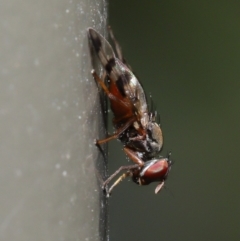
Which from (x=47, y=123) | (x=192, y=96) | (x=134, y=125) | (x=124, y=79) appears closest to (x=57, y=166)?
(x=47, y=123)

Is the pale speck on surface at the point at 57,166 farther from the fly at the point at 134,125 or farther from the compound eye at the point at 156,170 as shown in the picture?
the compound eye at the point at 156,170

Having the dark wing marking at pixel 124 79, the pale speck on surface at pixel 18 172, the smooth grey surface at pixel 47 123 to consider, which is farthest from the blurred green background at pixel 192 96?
the pale speck on surface at pixel 18 172

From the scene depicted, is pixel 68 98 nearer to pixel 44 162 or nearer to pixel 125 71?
pixel 44 162

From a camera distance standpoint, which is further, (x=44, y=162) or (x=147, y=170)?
(x=147, y=170)

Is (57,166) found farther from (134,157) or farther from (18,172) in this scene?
(134,157)

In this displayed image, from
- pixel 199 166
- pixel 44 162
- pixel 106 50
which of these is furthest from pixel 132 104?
pixel 199 166

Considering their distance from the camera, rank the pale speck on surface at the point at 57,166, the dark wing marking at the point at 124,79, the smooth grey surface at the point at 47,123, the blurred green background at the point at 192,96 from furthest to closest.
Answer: the blurred green background at the point at 192,96, the dark wing marking at the point at 124,79, the pale speck on surface at the point at 57,166, the smooth grey surface at the point at 47,123

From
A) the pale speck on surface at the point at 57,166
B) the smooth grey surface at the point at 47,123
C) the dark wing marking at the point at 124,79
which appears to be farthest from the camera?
the dark wing marking at the point at 124,79
